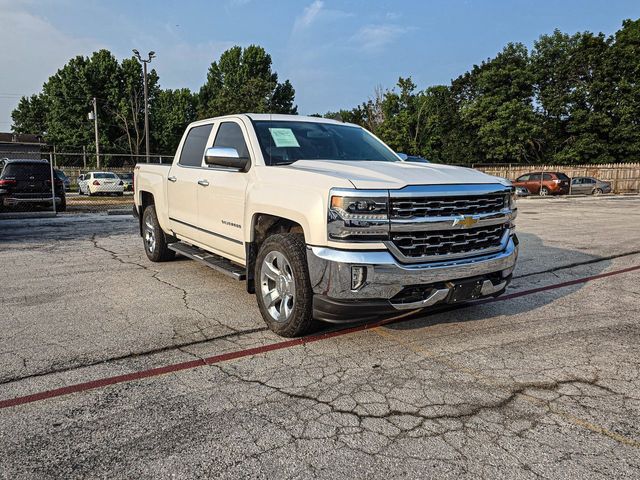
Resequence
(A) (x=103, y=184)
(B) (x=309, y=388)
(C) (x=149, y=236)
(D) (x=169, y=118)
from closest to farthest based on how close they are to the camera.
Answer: (B) (x=309, y=388) < (C) (x=149, y=236) < (A) (x=103, y=184) < (D) (x=169, y=118)

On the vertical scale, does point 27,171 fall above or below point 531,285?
above

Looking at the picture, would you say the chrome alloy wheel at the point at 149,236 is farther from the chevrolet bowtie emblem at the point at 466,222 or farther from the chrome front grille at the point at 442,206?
the chevrolet bowtie emblem at the point at 466,222

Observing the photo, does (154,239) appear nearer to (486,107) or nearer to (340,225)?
(340,225)

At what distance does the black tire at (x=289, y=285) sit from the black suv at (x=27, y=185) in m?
13.1

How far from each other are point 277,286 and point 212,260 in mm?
1585

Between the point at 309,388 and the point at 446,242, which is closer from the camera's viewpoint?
the point at 309,388

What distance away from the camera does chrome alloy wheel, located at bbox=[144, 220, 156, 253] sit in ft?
24.0

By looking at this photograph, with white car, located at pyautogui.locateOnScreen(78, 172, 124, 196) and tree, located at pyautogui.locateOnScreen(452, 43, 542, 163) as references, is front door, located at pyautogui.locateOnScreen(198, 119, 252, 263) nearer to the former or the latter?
white car, located at pyautogui.locateOnScreen(78, 172, 124, 196)

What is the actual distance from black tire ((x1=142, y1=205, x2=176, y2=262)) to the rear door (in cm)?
69

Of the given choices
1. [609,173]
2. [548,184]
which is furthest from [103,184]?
[609,173]

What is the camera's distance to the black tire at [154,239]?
281 inches

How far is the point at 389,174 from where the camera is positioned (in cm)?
A: 397

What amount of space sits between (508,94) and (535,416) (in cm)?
5344

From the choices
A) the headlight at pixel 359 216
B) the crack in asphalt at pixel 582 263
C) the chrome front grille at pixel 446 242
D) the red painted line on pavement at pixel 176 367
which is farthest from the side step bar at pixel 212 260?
the crack in asphalt at pixel 582 263
